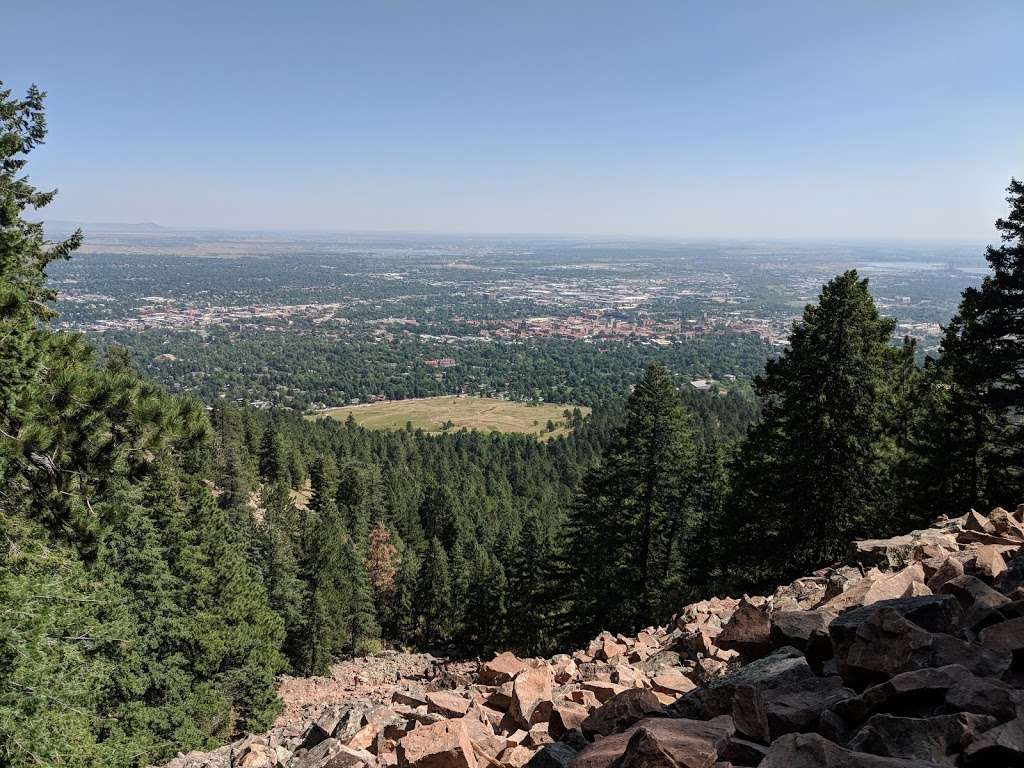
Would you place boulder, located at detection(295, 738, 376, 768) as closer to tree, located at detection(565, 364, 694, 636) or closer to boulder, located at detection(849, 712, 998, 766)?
boulder, located at detection(849, 712, 998, 766)

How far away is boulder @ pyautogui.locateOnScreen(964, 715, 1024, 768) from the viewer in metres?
3.95

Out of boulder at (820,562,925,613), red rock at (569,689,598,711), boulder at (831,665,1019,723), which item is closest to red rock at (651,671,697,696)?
red rock at (569,689,598,711)

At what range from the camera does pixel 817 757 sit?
4.16m

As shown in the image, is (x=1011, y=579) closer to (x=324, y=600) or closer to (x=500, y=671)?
(x=500, y=671)

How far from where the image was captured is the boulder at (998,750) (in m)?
3.95

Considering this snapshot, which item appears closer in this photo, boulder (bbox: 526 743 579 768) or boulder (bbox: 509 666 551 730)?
boulder (bbox: 526 743 579 768)

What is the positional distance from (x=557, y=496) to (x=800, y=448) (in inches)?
2406

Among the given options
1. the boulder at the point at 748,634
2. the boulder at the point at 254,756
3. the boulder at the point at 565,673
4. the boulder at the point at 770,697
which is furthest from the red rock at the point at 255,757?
the boulder at the point at 748,634

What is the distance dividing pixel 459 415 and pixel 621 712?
139163mm

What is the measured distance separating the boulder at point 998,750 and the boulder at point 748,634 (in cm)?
343

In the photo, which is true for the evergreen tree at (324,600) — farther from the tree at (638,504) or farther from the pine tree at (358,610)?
the tree at (638,504)

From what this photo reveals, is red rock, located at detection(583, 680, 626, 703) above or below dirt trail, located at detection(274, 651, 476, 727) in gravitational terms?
above

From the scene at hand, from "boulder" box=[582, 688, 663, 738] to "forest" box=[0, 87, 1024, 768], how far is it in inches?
290

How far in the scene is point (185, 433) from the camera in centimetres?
1067
